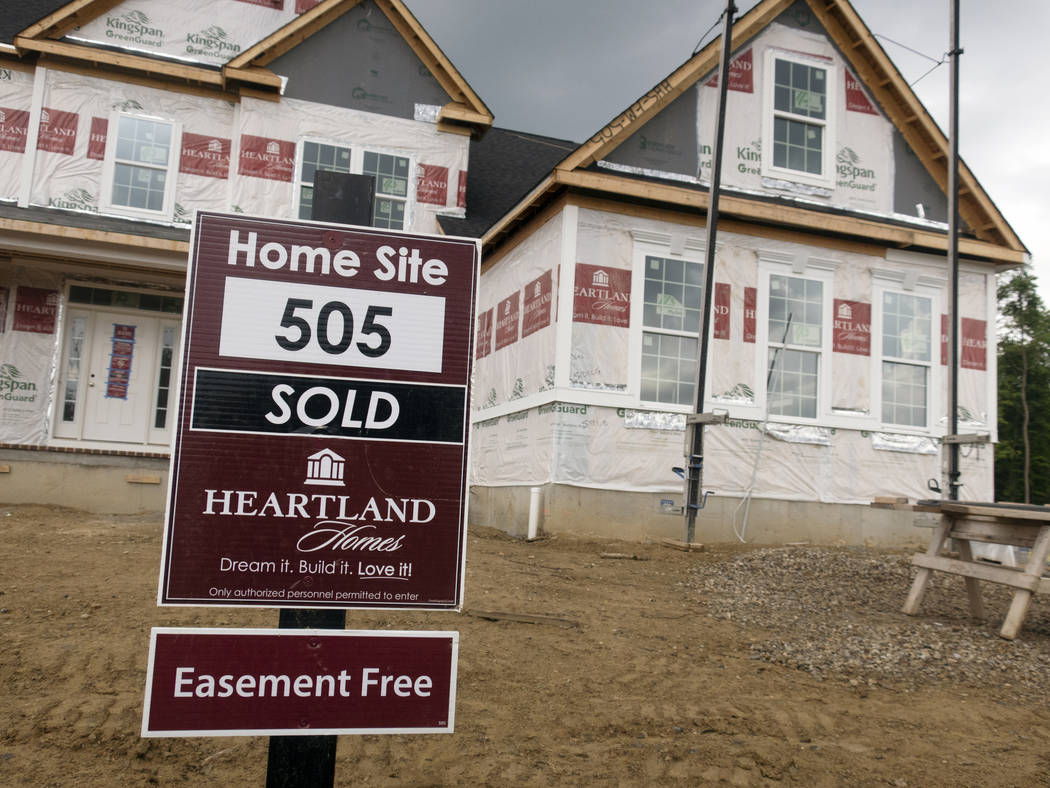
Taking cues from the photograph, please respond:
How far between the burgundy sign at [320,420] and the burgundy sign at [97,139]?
13.6 metres

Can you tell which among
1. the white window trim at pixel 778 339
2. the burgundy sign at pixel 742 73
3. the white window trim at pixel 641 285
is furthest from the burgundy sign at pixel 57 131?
the white window trim at pixel 778 339

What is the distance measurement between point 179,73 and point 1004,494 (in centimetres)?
3892

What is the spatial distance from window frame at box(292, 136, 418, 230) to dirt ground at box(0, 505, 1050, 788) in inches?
346

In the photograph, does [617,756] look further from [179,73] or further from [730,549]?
[179,73]

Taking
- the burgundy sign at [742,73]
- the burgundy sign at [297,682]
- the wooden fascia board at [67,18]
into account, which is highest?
the wooden fascia board at [67,18]

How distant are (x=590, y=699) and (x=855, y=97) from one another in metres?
11.7

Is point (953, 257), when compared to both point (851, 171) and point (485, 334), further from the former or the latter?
point (485, 334)

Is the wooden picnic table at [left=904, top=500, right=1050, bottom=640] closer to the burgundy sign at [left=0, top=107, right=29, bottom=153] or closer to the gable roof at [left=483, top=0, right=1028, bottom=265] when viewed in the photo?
the gable roof at [left=483, top=0, right=1028, bottom=265]

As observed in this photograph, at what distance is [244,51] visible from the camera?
48.5ft

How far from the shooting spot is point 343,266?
2.64m

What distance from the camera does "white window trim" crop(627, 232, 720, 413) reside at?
38.1 ft

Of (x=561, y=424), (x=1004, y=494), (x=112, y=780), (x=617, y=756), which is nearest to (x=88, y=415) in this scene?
(x=561, y=424)

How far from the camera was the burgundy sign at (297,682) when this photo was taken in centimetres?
235

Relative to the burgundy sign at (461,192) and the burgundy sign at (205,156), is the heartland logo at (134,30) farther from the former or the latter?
the burgundy sign at (461,192)
